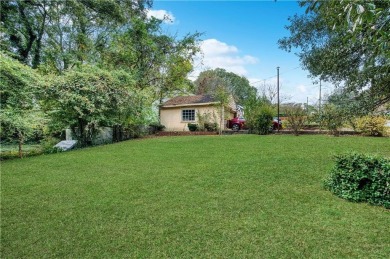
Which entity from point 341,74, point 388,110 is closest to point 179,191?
point 388,110

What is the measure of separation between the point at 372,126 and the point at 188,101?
13449 millimetres

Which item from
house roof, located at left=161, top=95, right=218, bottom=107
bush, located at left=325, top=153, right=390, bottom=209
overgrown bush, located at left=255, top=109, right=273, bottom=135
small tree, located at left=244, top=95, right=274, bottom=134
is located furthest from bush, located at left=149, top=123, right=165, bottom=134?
bush, located at left=325, top=153, right=390, bottom=209

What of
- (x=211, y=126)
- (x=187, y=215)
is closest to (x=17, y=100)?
(x=187, y=215)

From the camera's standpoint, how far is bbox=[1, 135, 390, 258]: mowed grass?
8.66 ft

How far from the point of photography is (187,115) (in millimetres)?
21125

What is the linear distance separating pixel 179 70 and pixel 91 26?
7.14 meters

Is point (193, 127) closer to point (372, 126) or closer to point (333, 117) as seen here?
point (372, 126)

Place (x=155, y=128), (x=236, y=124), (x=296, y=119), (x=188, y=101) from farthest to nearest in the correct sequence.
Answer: (x=188, y=101) < (x=236, y=124) < (x=155, y=128) < (x=296, y=119)

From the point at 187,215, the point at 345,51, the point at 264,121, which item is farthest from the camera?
the point at 264,121

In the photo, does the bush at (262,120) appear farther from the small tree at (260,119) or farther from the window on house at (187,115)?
the window on house at (187,115)

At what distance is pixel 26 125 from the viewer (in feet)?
27.8

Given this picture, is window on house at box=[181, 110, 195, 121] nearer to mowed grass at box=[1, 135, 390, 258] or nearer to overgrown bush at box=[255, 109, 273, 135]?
overgrown bush at box=[255, 109, 273, 135]

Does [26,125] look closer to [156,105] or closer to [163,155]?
[163,155]

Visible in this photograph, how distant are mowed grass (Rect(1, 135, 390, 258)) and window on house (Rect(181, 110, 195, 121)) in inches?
582
